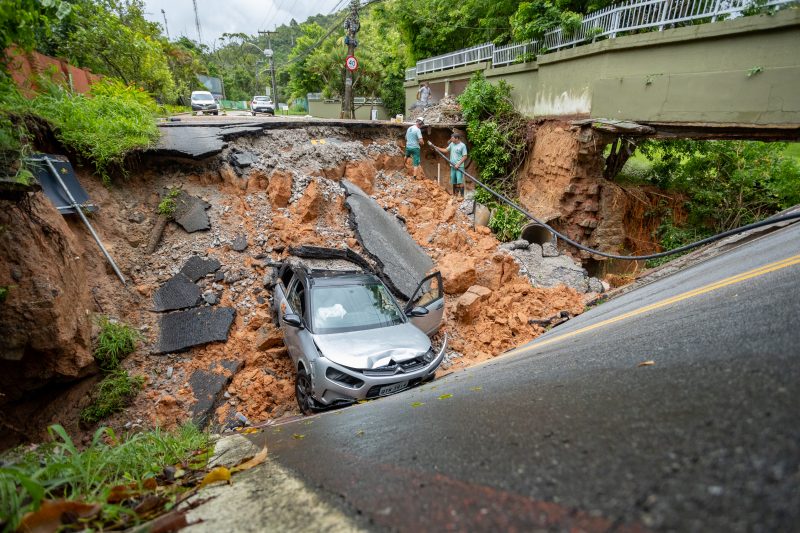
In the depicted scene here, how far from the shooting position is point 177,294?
6859mm

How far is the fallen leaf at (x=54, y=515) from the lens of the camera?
1.33 m

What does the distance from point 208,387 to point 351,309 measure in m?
2.38

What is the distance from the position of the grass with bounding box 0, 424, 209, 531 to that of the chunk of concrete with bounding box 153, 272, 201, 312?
14.3 ft

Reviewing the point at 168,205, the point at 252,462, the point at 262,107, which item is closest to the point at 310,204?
the point at 168,205

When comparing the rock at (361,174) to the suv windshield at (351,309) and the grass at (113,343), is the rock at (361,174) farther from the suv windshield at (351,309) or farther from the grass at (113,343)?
the grass at (113,343)

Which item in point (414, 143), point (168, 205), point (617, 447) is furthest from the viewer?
point (414, 143)

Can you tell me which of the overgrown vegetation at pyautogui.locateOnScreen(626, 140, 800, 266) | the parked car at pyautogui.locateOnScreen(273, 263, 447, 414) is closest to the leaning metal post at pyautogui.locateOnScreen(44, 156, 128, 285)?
the parked car at pyautogui.locateOnScreen(273, 263, 447, 414)

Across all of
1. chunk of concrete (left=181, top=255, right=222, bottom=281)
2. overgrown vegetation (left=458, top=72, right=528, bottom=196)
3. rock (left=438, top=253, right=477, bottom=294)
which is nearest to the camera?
chunk of concrete (left=181, top=255, right=222, bottom=281)

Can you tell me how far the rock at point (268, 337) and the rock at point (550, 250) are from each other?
750 cm

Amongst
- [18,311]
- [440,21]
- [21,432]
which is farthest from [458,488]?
[440,21]

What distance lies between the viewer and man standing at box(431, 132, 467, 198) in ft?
40.0

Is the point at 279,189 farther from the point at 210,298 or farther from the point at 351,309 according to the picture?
the point at 351,309

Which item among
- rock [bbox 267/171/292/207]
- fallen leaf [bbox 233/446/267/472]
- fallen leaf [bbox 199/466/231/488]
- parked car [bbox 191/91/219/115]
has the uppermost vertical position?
parked car [bbox 191/91/219/115]

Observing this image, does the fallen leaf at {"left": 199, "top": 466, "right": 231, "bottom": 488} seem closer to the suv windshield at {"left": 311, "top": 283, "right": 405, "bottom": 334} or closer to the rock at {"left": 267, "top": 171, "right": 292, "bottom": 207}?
the suv windshield at {"left": 311, "top": 283, "right": 405, "bottom": 334}
